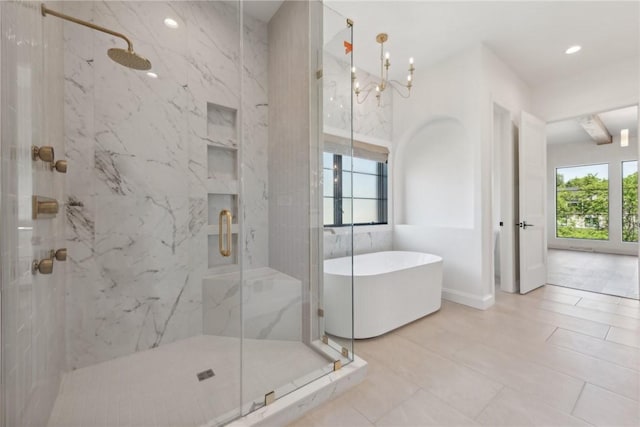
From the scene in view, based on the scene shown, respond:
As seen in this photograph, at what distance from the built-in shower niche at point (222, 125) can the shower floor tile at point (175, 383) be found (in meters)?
1.79

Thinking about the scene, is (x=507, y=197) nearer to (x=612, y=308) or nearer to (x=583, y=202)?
(x=612, y=308)

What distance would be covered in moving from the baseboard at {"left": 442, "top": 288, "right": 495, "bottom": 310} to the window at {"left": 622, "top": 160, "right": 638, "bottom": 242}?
645cm

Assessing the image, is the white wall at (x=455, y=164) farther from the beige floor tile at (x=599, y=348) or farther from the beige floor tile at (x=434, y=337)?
the beige floor tile at (x=434, y=337)

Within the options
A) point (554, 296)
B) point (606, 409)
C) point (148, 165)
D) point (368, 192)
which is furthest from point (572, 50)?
point (148, 165)

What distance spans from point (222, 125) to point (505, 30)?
3.16 metres

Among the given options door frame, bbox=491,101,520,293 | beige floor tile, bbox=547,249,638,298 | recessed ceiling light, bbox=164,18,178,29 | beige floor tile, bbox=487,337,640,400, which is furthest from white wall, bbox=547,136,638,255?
recessed ceiling light, bbox=164,18,178,29

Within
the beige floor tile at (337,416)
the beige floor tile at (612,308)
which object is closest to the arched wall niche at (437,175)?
the beige floor tile at (612,308)

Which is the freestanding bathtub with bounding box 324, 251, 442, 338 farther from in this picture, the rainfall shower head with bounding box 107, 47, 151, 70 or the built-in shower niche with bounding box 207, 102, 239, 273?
the rainfall shower head with bounding box 107, 47, 151, 70

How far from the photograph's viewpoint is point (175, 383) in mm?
1681

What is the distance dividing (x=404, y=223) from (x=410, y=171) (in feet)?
2.67

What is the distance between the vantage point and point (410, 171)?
403 cm

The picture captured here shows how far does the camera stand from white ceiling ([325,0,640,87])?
97.3 inches

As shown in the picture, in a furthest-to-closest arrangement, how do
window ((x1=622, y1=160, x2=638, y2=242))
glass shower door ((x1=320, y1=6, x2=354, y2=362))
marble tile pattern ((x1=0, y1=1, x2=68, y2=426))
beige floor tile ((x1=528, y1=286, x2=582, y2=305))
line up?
window ((x1=622, y1=160, x2=638, y2=242))
beige floor tile ((x1=528, y1=286, x2=582, y2=305))
glass shower door ((x1=320, y1=6, x2=354, y2=362))
marble tile pattern ((x1=0, y1=1, x2=68, y2=426))

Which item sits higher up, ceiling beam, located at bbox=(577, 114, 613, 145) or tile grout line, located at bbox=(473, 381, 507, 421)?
ceiling beam, located at bbox=(577, 114, 613, 145)
